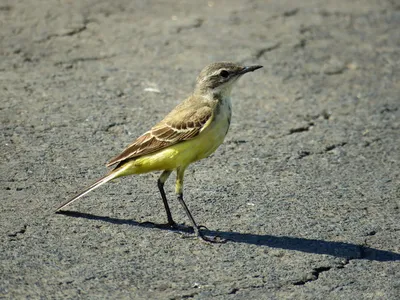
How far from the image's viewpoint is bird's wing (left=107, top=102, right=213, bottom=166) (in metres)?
6.71

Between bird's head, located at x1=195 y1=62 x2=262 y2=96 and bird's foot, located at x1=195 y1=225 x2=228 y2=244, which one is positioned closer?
bird's foot, located at x1=195 y1=225 x2=228 y2=244

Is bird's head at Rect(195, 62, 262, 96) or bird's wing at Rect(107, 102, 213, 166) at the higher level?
bird's head at Rect(195, 62, 262, 96)

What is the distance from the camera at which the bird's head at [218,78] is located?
7070 millimetres

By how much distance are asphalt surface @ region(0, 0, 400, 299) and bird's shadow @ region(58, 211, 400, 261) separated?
17 millimetres

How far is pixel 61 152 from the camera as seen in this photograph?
8.08 metres

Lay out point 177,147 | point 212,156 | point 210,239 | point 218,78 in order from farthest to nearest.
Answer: point 212,156 → point 218,78 → point 177,147 → point 210,239

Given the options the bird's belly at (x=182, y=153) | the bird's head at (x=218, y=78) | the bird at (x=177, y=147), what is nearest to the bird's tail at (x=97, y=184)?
the bird at (x=177, y=147)

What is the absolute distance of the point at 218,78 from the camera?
23.3 ft

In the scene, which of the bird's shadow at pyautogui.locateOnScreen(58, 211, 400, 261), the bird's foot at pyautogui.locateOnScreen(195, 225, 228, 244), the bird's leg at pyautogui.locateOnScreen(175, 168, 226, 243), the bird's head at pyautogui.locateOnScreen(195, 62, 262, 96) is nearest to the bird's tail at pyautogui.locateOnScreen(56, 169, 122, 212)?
the bird's shadow at pyautogui.locateOnScreen(58, 211, 400, 261)

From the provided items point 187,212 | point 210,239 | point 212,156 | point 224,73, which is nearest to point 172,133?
point 187,212

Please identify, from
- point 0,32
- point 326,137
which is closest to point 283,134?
point 326,137

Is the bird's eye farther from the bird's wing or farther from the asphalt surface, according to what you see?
the asphalt surface

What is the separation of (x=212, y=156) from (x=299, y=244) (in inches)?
78.1

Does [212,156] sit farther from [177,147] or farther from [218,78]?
[177,147]
